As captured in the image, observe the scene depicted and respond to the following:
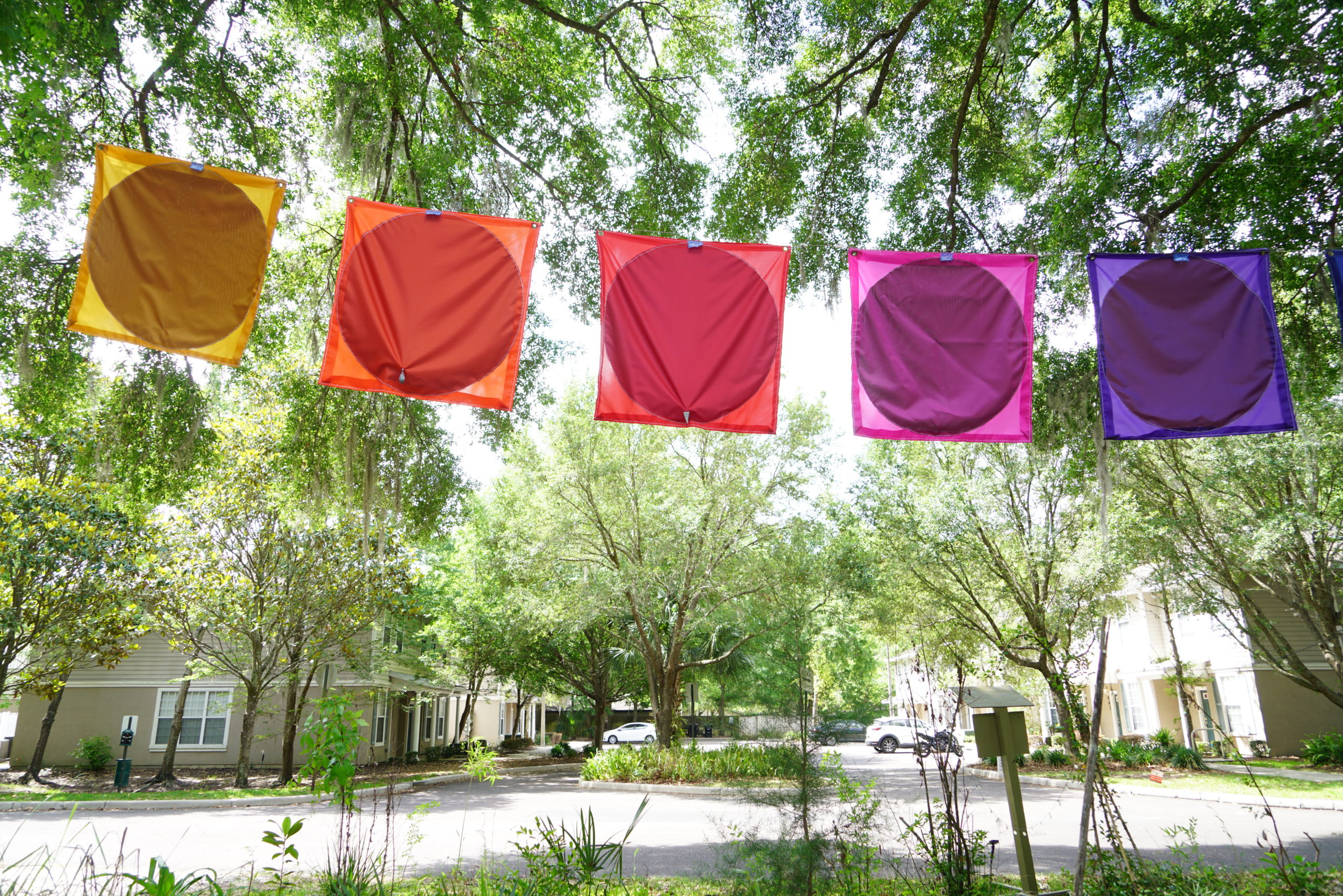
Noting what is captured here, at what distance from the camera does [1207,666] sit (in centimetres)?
2362

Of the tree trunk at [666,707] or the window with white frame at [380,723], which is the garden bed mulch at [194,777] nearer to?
the window with white frame at [380,723]

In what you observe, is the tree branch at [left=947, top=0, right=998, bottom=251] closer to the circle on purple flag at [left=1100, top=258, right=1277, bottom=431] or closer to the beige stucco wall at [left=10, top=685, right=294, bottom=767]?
the circle on purple flag at [left=1100, top=258, right=1277, bottom=431]

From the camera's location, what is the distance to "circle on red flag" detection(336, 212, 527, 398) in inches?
207

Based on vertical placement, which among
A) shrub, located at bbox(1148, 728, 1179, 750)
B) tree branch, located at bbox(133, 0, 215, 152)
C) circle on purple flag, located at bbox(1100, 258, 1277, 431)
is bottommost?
shrub, located at bbox(1148, 728, 1179, 750)

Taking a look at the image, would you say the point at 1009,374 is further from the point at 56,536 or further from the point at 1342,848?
the point at 56,536

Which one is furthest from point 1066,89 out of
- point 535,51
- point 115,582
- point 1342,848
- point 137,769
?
point 137,769

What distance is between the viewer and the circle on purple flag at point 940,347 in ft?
18.0

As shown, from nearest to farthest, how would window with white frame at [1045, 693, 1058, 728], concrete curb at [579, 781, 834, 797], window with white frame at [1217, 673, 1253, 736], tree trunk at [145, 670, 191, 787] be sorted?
concrete curb at [579, 781, 834, 797] → tree trunk at [145, 670, 191, 787] → window with white frame at [1217, 673, 1253, 736] → window with white frame at [1045, 693, 1058, 728]

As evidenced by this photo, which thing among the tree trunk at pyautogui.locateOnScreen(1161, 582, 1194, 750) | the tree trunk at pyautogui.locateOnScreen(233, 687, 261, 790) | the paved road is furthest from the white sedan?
the tree trunk at pyautogui.locateOnScreen(1161, 582, 1194, 750)

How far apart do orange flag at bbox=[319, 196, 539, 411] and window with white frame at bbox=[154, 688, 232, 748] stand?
73.2ft

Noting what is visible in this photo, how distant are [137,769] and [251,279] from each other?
22817mm

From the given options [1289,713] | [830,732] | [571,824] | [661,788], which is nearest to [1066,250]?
[830,732]

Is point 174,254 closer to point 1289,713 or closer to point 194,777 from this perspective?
point 194,777

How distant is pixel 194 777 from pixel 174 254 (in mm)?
20162
